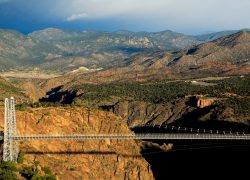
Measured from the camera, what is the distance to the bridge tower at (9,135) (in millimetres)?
86375

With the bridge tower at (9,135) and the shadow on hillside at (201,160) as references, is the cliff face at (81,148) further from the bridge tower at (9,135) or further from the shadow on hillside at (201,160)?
the shadow on hillside at (201,160)

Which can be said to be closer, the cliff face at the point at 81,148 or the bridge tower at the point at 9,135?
the bridge tower at the point at 9,135

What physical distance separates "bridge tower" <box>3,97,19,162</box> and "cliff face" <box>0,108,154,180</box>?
3431 mm

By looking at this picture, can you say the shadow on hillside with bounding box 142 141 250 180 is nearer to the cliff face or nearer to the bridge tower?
the cliff face

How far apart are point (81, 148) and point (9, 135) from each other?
18.5 m

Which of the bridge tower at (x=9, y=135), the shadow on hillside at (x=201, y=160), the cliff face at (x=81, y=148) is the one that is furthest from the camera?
the shadow on hillside at (x=201, y=160)

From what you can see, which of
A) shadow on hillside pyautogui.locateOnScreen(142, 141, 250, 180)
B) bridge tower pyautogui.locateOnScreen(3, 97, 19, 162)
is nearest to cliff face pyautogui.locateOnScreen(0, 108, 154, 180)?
bridge tower pyautogui.locateOnScreen(3, 97, 19, 162)

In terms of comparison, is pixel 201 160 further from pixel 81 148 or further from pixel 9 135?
pixel 9 135

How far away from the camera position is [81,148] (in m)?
103

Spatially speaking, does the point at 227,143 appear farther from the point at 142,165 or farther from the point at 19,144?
the point at 19,144

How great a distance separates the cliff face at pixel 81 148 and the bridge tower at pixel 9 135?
3431mm

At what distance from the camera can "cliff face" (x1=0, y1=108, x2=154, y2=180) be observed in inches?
3784

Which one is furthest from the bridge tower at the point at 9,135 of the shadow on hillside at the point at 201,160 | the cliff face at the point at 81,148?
the shadow on hillside at the point at 201,160

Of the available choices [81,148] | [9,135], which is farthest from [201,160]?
[9,135]
